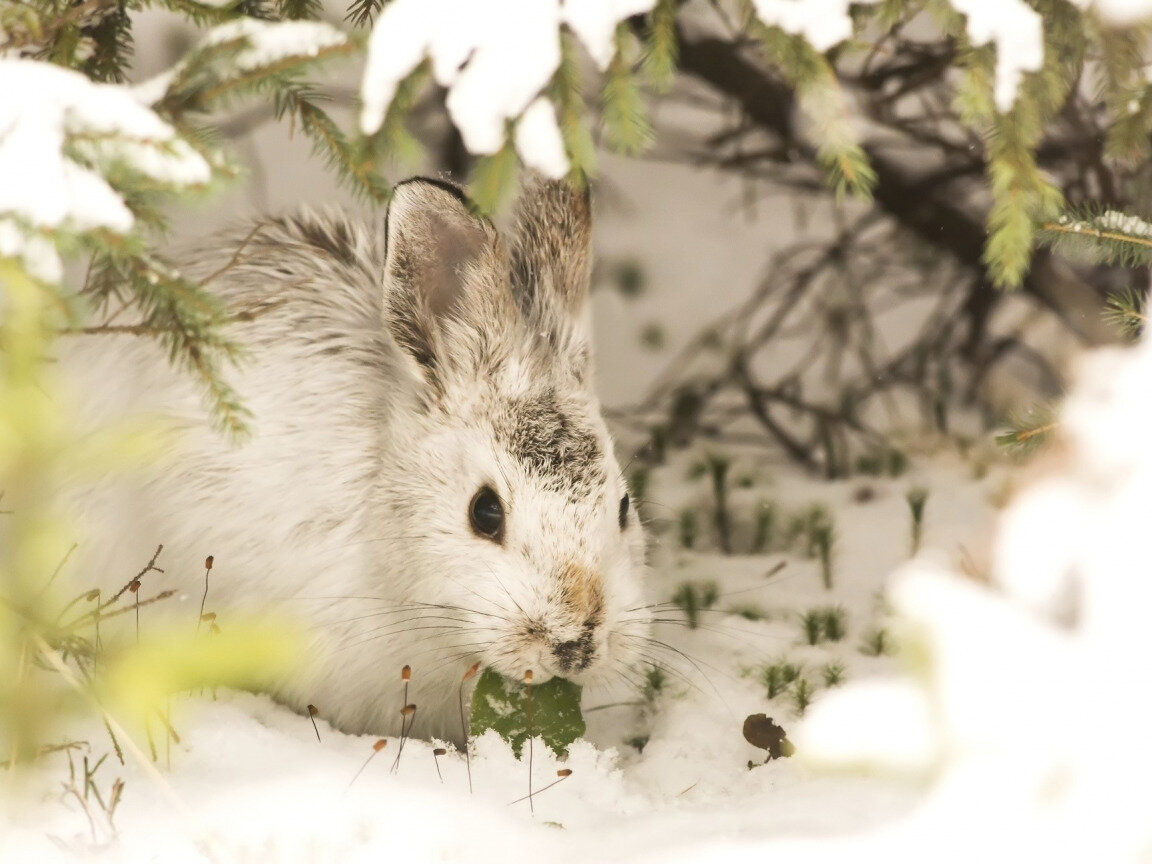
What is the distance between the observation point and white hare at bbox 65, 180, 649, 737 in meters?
2.85

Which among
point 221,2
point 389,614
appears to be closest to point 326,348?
point 389,614

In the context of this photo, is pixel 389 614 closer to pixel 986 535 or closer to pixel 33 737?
pixel 33 737

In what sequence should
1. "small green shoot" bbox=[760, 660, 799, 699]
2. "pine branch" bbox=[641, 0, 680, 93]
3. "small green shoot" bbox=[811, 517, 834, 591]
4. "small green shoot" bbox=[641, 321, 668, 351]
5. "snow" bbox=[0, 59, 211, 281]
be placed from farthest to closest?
"small green shoot" bbox=[641, 321, 668, 351] < "small green shoot" bbox=[811, 517, 834, 591] < "small green shoot" bbox=[760, 660, 799, 699] < "pine branch" bbox=[641, 0, 680, 93] < "snow" bbox=[0, 59, 211, 281]

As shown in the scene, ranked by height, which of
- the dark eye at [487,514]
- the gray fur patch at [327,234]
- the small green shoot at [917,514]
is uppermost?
the gray fur patch at [327,234]

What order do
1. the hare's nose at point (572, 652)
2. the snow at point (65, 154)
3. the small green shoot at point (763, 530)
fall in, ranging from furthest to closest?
the small green shoot at point (763, 530)
the hare's nose at point (572, 652)
the snow at point (65, 154)

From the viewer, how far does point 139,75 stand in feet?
14.5

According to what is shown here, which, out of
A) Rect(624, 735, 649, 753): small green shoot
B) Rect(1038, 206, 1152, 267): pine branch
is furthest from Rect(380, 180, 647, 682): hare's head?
Rect(1038, 206, 1152, 267): pine branch

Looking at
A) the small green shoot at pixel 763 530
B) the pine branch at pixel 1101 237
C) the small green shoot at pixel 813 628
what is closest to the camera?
the pine branch at pixel 1101 237

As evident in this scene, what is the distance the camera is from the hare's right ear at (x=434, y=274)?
2861 millimetres

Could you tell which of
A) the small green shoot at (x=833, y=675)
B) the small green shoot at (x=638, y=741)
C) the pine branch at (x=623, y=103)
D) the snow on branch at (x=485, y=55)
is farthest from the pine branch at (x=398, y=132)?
the small green shoot at (x=833, y=675)

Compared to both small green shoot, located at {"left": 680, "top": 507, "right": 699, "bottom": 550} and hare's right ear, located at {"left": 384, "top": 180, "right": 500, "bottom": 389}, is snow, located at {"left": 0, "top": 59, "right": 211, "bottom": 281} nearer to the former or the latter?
hare's right ear, located at {"left": 384, "top": 180, "right": 500, "bottom": 389}

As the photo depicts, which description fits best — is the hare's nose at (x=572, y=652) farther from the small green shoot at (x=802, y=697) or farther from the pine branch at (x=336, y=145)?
the pine branch at (x=336, y=145)

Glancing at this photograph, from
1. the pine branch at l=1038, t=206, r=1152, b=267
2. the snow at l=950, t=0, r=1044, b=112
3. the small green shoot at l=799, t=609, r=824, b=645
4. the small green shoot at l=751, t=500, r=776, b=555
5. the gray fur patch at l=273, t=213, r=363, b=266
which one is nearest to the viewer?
the snow at l=950, t=0, r=1044, b=112

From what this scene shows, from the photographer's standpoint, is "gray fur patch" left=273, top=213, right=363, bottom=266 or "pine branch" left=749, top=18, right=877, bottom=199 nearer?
"pine branch" left=749, top=18, right=877, bottom=199
